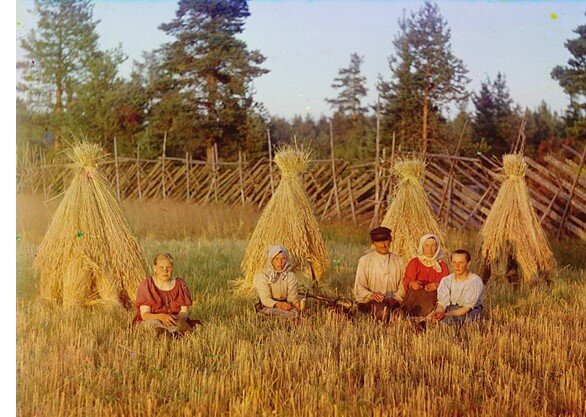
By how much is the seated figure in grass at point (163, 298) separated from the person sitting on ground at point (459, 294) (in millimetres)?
2275

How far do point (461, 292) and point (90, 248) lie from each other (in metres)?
3.66

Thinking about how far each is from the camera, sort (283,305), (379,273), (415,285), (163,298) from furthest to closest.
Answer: (379,273) < (415,285) < (283,305) < (163,298)

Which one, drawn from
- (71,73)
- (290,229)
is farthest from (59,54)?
(290,229)

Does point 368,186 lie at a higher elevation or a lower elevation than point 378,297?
higher

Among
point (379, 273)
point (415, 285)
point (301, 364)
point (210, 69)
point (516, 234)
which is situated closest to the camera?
point (301, 364)

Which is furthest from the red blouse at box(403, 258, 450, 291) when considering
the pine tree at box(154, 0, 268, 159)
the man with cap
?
the pine tree at box(154, 0, 268, 159)

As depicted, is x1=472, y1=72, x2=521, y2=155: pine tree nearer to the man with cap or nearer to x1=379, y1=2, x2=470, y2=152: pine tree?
x1=379, y1=2, x2=470, y2=152: pine tree

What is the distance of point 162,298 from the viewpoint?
708 centimetres

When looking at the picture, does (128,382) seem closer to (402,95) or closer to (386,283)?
(386,283)

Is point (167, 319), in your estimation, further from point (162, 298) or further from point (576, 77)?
point (576, 77)

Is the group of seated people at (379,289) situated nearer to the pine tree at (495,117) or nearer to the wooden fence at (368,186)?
the wooden fence at (368,186)

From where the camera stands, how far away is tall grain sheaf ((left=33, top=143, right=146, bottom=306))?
8266mm

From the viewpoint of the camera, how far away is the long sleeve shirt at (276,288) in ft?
25.5

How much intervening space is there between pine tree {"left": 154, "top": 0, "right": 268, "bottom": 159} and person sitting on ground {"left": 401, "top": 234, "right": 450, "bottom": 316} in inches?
534
